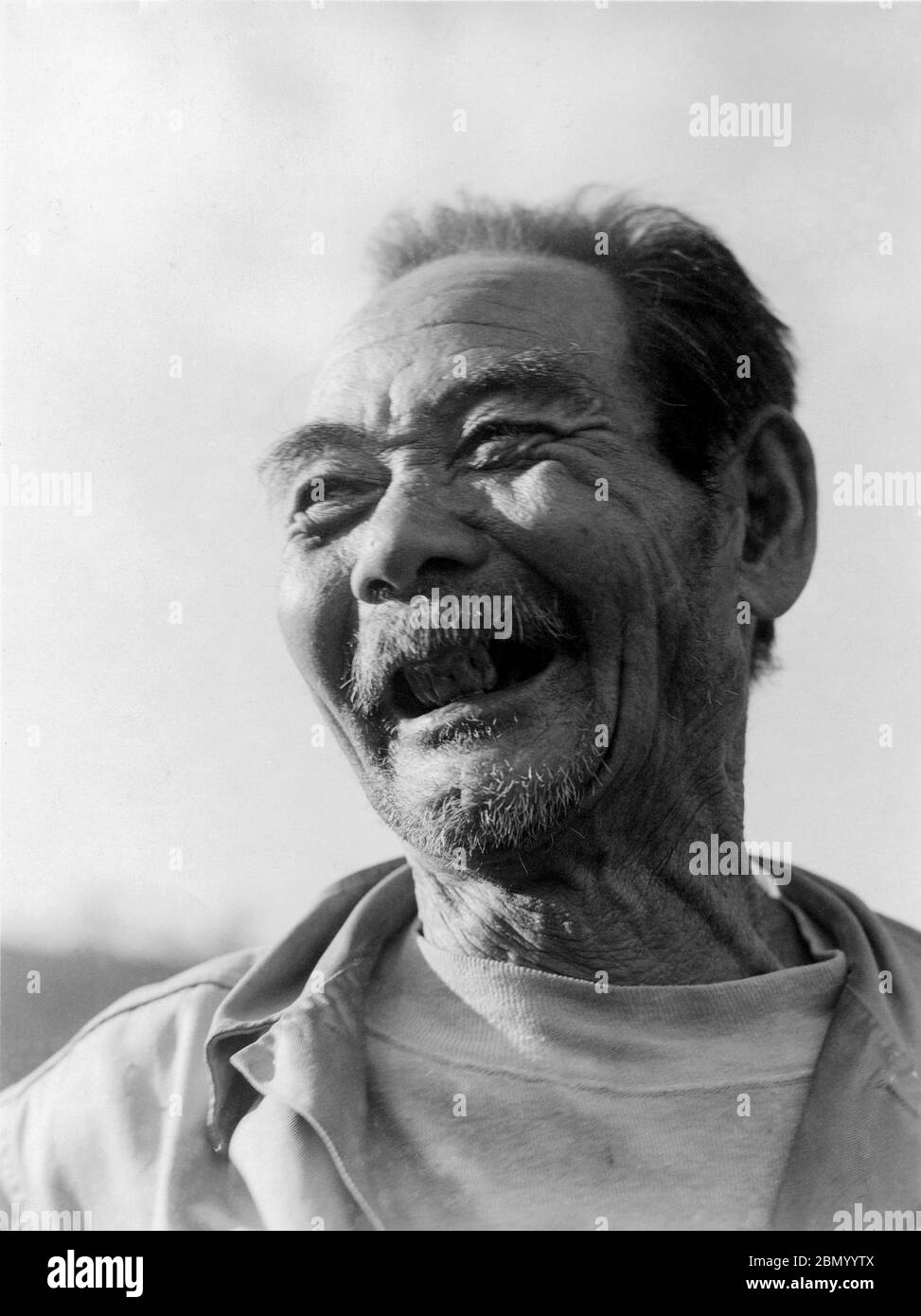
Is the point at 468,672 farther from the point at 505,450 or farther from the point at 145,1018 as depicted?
the point at 145,1018

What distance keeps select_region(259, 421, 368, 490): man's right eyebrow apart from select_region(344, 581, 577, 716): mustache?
0.32 metres

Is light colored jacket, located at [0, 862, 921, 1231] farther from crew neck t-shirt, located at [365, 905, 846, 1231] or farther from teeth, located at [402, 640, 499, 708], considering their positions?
teeth, located at [402, 640, 499, 708]

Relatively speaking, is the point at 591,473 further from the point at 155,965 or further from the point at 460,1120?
the point at 155,965

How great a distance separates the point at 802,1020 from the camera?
2604 mm

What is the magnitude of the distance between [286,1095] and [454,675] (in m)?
0.71

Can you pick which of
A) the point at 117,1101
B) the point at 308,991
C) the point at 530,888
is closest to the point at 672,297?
the point at 530,888

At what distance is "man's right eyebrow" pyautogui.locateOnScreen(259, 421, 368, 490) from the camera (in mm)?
2695

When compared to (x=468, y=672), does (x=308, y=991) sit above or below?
below

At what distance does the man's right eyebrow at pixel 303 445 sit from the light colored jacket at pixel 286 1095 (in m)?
0.74

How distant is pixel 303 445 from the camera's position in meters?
2.76

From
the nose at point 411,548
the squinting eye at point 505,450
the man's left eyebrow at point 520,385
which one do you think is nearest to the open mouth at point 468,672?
the nose at point 411,548

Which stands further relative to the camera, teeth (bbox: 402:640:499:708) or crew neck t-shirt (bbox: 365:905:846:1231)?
teeth (bbox: 402:640:499:708)

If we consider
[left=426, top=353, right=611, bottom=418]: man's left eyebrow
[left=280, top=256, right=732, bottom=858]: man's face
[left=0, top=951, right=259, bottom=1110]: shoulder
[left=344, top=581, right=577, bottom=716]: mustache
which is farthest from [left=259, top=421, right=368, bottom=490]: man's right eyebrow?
[left=0, top=951, right=259, bottom=1110]: shoulder

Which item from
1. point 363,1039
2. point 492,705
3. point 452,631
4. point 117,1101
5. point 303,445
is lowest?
point 117,1101
